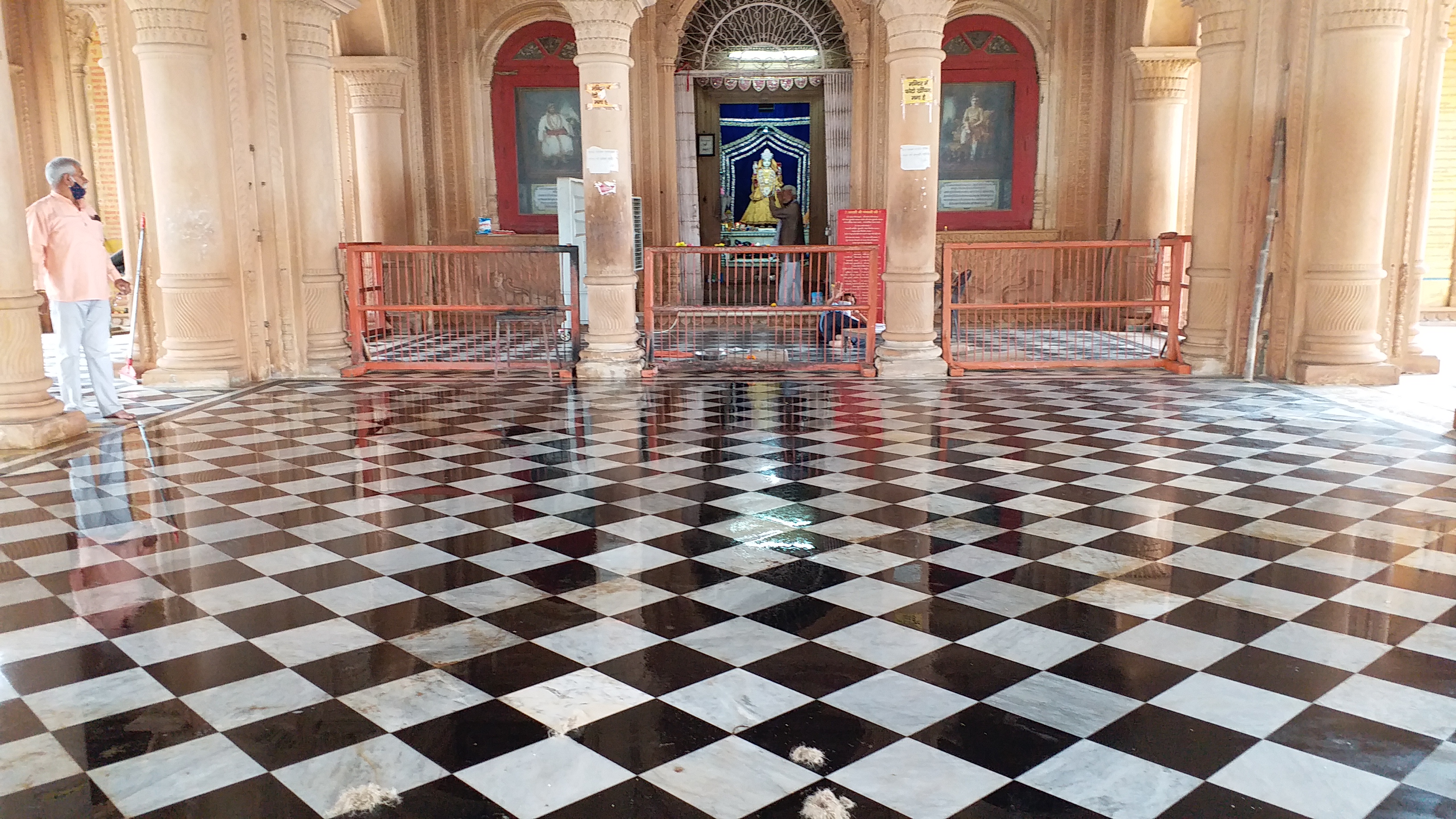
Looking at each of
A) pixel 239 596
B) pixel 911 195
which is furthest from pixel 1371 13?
pixel 239 596

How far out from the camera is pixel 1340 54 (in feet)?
29.5

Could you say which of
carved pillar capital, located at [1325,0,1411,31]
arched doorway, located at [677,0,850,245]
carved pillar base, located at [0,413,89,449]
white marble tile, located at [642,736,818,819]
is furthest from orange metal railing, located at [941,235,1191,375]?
white marble tile, located at [642,736,818,819]

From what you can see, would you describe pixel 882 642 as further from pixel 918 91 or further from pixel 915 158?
pixel 918 91

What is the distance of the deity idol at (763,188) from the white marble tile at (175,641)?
1721cm

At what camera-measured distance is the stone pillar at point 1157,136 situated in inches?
568

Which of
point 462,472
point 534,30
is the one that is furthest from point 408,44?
point 462,472

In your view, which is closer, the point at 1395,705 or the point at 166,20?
the point at 1395,705

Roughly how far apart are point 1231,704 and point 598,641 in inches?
78.8

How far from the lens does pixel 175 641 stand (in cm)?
381

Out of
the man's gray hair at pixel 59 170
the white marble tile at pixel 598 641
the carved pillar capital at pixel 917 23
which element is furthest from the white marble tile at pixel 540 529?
the carved pillar capital at pixel 917 23

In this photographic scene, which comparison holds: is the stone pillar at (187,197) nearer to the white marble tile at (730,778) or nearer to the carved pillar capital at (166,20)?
the carved pillar capital at (166,20)

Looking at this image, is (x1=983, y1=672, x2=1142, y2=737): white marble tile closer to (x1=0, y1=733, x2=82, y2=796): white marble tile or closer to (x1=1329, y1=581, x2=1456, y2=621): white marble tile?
(x1=1329, y1=581, x2=1456, y2=621): white marble tile

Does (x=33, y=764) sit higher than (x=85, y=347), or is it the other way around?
(x=85, y=347)

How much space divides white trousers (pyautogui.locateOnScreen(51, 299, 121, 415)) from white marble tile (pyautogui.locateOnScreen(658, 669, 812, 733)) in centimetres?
623
